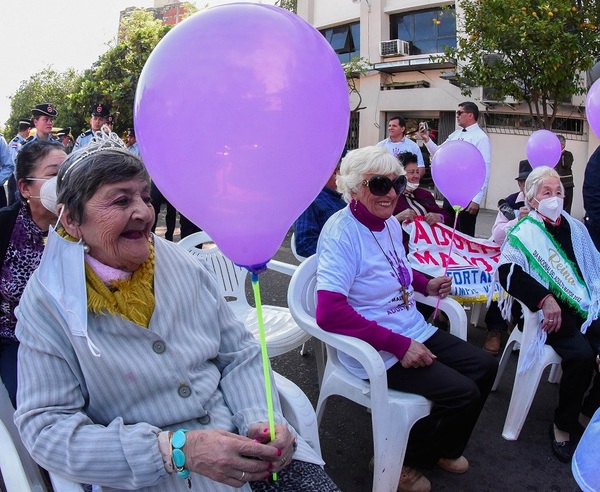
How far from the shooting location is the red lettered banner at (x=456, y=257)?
3932 mm

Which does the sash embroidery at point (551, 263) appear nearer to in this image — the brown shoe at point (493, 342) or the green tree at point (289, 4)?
the brown shoe at point (493, 342)

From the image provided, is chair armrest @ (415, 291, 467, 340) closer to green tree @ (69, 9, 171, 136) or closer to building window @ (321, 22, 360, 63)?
green tree @ (69, 9, 171, 136)

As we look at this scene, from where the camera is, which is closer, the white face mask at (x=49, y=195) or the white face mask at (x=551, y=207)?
the white face mask at (x=49, y=195)

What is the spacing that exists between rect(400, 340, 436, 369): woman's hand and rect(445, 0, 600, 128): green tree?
6.92 m

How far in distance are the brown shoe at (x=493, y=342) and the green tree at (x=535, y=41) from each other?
215 inches

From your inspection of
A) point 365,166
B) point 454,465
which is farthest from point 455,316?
point 365,166

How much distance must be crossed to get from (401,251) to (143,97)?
1.85m

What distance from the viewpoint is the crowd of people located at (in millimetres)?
1451

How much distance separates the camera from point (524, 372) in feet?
9.27

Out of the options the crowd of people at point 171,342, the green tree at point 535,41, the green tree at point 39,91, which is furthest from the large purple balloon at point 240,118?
the green tree at point 39,91

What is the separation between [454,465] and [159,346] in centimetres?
177

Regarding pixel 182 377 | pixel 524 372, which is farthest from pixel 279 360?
pixel 182 377

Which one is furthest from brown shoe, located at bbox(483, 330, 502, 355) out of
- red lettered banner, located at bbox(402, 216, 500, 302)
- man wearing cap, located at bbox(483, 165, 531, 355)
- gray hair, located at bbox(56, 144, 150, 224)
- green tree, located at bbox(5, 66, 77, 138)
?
green tree, located at bbox(5, 66, 77, 138)

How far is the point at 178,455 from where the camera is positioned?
1.43 meters
